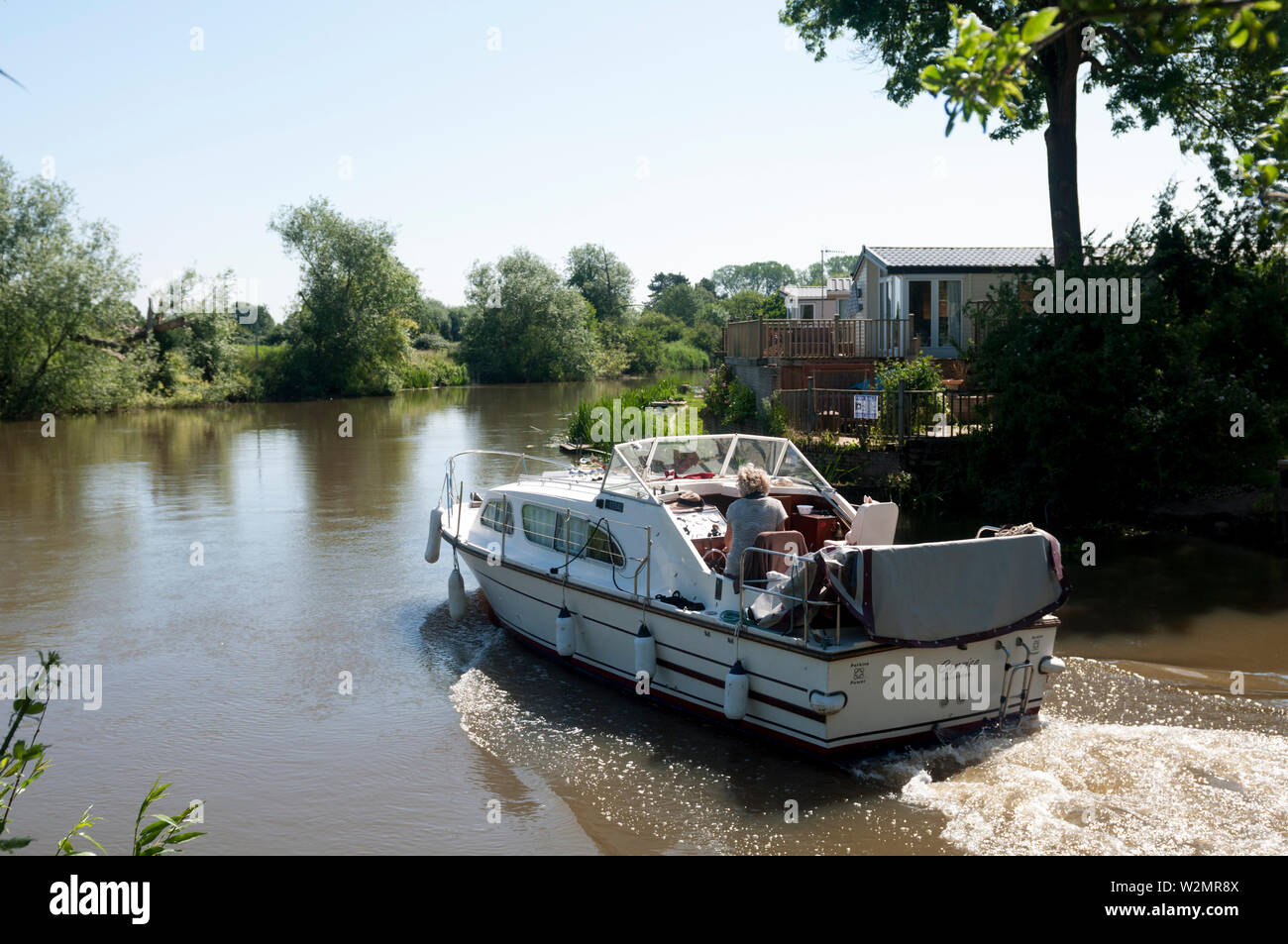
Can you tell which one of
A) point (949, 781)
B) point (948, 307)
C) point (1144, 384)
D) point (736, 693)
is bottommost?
point (949, 781)

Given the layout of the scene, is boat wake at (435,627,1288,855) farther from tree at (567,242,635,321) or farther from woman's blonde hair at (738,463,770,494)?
tree at (567,242,635,321)

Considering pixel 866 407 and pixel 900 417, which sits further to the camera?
pixel 866 407

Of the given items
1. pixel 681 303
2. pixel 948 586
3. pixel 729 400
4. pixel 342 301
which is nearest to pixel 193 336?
pixel 342 301

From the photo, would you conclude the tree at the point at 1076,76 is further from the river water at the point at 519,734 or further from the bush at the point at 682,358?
the bush at the point at 682,358

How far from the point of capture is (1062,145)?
19.6m

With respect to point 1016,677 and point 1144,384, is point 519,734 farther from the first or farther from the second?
point 1144,384

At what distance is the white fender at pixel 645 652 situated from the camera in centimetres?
938

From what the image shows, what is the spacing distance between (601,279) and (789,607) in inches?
3146

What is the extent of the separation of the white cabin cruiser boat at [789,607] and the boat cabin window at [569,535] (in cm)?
2

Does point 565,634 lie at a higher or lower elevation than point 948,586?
lower

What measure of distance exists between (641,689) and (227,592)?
7267 mm

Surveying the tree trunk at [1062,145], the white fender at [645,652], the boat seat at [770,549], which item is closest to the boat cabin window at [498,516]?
the white fender at [645,652]

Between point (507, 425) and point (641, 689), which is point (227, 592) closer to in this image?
point (641, 689)
